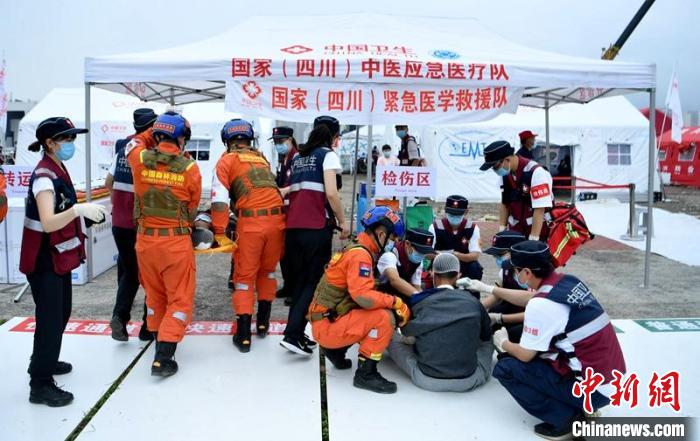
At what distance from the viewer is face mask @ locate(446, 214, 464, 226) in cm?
514

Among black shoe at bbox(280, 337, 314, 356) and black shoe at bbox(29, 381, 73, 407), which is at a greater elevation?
black shoe at bbox(280, 337, 314, 356)

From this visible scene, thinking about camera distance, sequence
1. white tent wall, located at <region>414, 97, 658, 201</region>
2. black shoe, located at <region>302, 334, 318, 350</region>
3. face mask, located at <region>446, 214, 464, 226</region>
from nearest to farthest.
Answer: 1. black shoe, located at <region>302, 334, 318, 350</region>
2. face mask, located at <region>446, 214, 464, 226</region>
3. white tent wall, located at <region>414, 97, 658, 201</region>

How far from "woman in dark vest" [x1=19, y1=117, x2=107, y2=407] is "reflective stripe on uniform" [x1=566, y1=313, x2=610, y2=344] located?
2.72 meters

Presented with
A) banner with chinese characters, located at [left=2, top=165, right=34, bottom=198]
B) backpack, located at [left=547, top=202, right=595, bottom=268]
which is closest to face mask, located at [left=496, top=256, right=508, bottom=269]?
backpack, located at [left=547, top=202, right=595, bottom=268]

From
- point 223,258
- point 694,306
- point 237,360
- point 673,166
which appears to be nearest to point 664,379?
point 694,306

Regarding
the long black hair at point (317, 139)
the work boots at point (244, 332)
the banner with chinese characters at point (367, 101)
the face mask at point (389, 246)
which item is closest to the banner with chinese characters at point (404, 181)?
the banner with chinese characters at point (367, 101)

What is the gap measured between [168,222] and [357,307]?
4.50ft

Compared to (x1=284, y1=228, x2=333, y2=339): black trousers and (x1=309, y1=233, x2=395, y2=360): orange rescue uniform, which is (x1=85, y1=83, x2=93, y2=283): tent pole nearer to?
(x1=284, y1=228, x2=333, y2=339): black trousers

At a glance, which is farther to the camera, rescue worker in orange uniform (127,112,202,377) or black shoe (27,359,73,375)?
black shoe (27,359,73,375)

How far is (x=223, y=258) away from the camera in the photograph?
838 cm

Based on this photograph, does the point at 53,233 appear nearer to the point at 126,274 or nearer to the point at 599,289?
the point at 126,274

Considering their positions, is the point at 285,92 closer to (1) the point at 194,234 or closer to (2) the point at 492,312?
(1) the point at 194,234

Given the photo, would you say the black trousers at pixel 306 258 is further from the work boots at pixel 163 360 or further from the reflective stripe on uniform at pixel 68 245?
the reflective stripe on uniform at pixel 68 245

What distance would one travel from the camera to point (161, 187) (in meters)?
3.82
